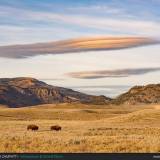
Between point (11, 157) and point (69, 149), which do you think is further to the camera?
point (69, 149)

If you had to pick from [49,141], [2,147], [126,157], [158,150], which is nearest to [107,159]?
[126,157]

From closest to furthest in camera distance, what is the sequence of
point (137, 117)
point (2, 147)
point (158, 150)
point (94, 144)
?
point (158, 150), point (2, 147), point (94, 144), point (137, 117)

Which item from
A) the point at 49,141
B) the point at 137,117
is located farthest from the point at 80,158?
the point at 137,117

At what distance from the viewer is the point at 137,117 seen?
3597 inches

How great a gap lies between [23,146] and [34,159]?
10.7 m

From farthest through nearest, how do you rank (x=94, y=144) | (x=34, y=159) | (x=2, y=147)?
(x=94, y=144)
(x=2, y=147)
(x=34, y=159)

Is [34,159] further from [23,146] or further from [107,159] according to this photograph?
[23,146]

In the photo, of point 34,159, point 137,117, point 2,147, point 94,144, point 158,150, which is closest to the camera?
point 34,159

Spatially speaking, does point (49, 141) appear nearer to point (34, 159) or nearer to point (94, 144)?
point (94, 144)

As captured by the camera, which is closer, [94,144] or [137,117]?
[94,144]

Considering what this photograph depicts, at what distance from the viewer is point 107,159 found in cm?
1778

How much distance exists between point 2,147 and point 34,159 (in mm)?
10261

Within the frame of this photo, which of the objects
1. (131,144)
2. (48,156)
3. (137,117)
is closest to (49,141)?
(131,144)

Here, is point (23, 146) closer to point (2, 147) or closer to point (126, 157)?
point (2, 147)
